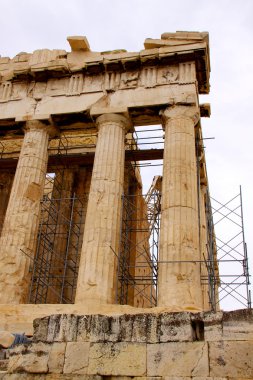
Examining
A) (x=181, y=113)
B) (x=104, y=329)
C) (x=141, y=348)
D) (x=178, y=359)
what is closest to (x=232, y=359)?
(x=178, y=359)

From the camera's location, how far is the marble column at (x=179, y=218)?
38.1 ft

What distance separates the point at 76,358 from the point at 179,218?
7443mm

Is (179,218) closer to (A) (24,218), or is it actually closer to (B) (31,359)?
(A) (24,218)

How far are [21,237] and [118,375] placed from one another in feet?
29.3

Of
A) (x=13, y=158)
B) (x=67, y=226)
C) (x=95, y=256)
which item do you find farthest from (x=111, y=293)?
(x=13, y=158)

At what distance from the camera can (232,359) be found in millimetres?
5055

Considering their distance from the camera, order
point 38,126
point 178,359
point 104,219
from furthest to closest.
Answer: point 38,126, point 104,219, point 178,359

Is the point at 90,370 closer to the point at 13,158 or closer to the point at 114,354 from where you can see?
the point at 114,354

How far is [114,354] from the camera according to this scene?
551 centimetres

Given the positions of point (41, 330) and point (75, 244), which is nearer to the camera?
point (41, 330)

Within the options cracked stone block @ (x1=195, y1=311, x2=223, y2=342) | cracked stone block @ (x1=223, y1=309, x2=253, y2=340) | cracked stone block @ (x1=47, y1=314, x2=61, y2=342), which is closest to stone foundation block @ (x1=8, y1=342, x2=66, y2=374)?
cracked stone block @ (x1=47, y1=314, x2=61, y2=342)

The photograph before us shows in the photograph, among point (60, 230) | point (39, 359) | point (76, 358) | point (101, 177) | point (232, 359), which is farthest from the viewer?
point (60, 230)

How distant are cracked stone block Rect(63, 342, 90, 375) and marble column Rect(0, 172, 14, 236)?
1364cm

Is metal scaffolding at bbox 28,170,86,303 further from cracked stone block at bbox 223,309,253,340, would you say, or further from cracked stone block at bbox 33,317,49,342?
cracked stone block at bbox 223,309,253,340
